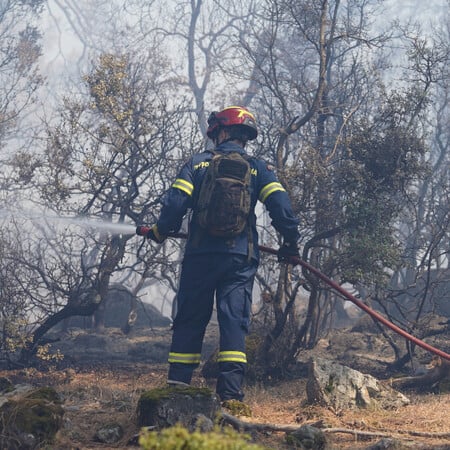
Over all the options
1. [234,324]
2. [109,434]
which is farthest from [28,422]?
[234,324]

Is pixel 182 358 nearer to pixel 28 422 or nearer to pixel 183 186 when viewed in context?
pixel 183 186

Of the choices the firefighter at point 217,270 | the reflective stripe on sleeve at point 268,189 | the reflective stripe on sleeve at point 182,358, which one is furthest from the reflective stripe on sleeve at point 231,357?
the reflective stripe on sleeve at point 268,189

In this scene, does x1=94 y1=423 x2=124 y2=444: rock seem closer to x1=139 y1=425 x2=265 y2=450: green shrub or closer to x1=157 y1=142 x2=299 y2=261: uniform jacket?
x1=157 y1=142 x2=299 y2=261: uniform jacket

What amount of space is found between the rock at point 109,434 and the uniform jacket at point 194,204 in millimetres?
1740

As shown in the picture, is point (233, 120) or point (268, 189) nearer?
point (268, 189)

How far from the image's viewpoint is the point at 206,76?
22.3 metres

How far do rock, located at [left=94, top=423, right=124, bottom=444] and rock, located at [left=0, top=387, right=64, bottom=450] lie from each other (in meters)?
0.27

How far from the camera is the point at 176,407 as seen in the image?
4.24 meters

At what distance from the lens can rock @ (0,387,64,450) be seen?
3777 mm

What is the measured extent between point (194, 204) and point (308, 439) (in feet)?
7.74

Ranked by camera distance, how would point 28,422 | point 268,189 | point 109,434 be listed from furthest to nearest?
1. point 268,189
2. point 109,434
3. point 28,422

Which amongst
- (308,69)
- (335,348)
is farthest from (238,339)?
(308,69)

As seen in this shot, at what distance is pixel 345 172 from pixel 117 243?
387 cm

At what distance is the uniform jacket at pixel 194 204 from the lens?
5602mm
